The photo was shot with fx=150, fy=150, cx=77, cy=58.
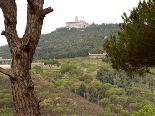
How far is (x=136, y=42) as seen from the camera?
3.68 meters

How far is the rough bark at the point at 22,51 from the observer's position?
5.28 ft

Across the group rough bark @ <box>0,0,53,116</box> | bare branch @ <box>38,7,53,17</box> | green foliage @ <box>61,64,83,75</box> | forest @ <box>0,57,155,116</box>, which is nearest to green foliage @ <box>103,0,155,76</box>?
bare branch @ <box>38,7,53,17</box>

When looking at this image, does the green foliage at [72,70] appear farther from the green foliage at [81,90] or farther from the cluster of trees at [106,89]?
the green foliage at [81,90]

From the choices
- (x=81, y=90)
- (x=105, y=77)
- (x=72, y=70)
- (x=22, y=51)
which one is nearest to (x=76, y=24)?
(x=105, y=77)

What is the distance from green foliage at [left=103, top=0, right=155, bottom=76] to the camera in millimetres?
3436

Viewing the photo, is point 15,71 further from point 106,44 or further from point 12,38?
point 106,44

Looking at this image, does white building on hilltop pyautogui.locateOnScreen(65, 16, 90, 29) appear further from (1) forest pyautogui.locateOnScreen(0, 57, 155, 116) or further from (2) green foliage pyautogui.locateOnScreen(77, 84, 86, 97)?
(2) green foliage pyautogui.locateOnScreen(77, 84, 86, 97)

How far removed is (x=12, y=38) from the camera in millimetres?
1649

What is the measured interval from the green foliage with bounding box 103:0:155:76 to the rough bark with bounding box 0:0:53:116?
2.51 meters

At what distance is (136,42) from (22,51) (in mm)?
2899

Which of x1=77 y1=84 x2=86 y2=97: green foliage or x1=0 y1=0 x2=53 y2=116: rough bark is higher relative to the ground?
x1=0 y1=0 x2=53 y2=116: rough bark

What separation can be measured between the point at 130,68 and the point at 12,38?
409 cm

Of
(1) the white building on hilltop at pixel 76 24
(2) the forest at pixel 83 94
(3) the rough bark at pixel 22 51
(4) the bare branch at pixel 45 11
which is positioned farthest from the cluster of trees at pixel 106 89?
(1) the white building on hilltop at pixel 76 24

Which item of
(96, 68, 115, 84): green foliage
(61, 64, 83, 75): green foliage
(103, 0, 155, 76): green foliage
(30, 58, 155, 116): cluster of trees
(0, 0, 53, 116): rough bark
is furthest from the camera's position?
(96, 68, 115, 84): green foliage
